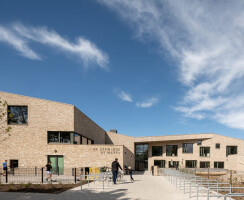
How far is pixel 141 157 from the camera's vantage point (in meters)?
39.5

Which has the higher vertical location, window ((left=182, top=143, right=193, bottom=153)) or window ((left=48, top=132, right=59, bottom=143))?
window ((left=48, top=132, right=59, bottom=143))

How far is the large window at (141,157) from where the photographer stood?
39.0 meters

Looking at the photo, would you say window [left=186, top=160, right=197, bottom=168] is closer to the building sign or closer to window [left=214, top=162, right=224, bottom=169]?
window [left=214, top=162, right=224, bottom=169]

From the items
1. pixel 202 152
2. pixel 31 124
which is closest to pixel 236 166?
pixel 202 152

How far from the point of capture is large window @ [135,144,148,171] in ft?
128

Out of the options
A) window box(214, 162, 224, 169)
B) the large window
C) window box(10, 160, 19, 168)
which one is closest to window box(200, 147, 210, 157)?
window box(214, 162, 224, 169)

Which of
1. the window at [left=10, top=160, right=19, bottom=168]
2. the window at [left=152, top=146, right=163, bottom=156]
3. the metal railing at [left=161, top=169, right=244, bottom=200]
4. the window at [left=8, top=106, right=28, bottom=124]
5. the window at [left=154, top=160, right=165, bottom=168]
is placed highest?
the window at [left=8, top=106, right=28, bottom=124]

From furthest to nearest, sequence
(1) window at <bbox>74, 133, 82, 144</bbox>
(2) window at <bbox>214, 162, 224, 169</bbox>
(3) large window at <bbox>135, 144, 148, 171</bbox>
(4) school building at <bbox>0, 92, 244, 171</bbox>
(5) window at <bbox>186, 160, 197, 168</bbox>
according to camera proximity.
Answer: (3) large window at <bbox>135, 144, 148, 171</bbox> → (5) window at <bbox>186, 160, 197, 168</bbox> → (2) window at <bbox>214, 162, 224, 169</bbox> → (1) window at <bbox>74, 133, 82, 144</bbox> → (4) school building at <bbox>0, 92, 244, 171</bbox>

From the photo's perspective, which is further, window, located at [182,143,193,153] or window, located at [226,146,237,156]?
window, located at [182,143,193,153]

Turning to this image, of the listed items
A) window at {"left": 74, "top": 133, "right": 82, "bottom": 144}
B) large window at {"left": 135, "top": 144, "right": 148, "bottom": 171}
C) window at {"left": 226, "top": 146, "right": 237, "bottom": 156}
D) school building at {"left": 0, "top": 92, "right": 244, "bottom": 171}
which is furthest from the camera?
large window at {"left": 135, "top": 144, "right": 148, "bottom": 171}

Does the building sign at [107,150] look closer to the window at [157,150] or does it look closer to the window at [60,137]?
the window at [60,137]

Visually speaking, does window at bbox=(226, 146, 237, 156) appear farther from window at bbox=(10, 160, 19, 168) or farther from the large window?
window at bbox=(10, 160, 19, 168)

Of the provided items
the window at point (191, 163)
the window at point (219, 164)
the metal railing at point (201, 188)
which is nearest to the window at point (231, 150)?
the window at point (219, 164)

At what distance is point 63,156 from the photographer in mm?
22906
